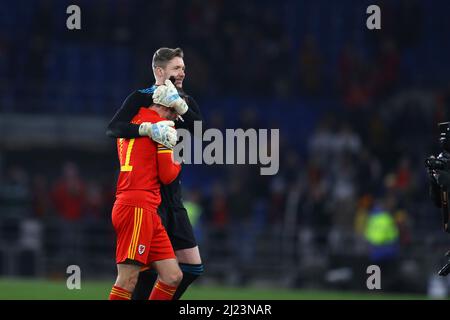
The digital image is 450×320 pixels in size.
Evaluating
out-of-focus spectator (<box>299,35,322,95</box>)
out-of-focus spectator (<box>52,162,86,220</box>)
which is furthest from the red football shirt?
out-of-focus spectator (<box>299,35,322,95</box>)

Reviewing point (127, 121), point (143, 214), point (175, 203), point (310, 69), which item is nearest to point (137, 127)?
point (127, 121)

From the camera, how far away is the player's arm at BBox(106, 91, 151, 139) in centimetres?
834

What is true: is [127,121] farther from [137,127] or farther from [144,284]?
[144,284]

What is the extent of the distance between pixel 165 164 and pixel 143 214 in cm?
40

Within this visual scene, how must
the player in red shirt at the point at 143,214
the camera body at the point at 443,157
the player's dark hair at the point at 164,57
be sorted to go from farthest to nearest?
1. the player's dark hair at the point at 164,57
2. the player in red shirt at the point at 143,214
3. the camera body at the point at 443,157

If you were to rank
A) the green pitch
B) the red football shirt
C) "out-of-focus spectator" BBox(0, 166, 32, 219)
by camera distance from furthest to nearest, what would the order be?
"out-of-focus spectator" BBox(0, 166, 32, 219) → the green pitch → the red football shirt

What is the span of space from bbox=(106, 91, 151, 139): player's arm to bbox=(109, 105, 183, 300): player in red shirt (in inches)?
3.3

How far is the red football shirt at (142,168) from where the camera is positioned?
8422 mm

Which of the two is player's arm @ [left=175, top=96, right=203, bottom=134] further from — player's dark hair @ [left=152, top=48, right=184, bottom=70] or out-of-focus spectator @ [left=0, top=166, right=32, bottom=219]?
out-of-focus spectator @ [left=0, top=166, right=32, bottom=219]

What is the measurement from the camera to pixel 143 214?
838 centimetres

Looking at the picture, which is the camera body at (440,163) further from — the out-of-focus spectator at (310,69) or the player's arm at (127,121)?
the out-of-focus spectator at (310,69)

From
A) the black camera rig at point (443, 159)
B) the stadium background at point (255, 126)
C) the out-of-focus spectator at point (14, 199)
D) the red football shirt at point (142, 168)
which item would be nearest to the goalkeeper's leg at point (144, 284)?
the red football shirt at point (142, 168)
